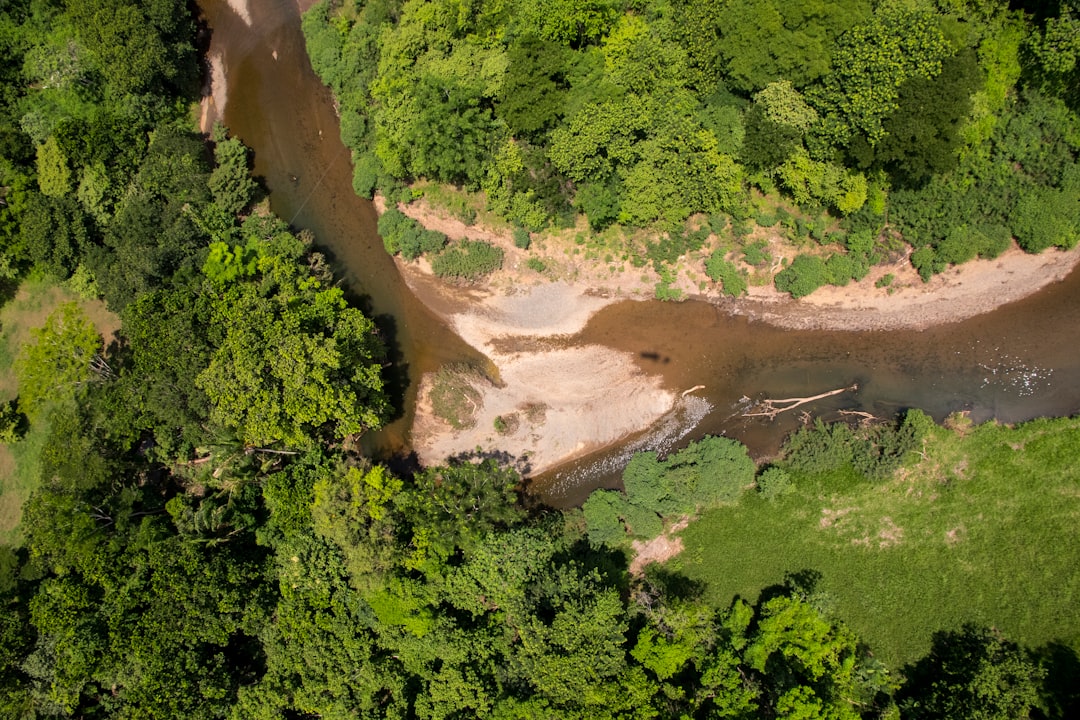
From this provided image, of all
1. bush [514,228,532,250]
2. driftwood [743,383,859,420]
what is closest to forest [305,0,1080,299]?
bush [514,228,532,250]

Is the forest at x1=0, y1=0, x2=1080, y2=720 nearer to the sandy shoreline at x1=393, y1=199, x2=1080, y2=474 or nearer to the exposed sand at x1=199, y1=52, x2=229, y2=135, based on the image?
the sandy shoreline at x1=393, y1=199, x2=1080, y2=474

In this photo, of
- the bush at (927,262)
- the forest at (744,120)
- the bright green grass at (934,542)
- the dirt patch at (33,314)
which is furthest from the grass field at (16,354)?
the bush at (927,262)

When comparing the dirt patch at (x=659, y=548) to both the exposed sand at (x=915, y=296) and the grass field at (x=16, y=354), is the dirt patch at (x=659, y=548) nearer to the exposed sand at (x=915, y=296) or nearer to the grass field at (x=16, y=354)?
the exposed sand at (x=915, y=296)

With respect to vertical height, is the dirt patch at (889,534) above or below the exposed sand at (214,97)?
below

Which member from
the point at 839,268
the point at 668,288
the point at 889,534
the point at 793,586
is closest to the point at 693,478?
the point at 793,586

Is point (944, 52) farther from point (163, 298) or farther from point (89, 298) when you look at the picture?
point (89, 298)

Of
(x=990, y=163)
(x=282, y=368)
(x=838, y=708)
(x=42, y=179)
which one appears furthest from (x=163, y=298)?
(x=990, y=163)

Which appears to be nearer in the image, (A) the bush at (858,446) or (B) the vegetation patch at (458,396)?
(A) the bush at (858,446)
